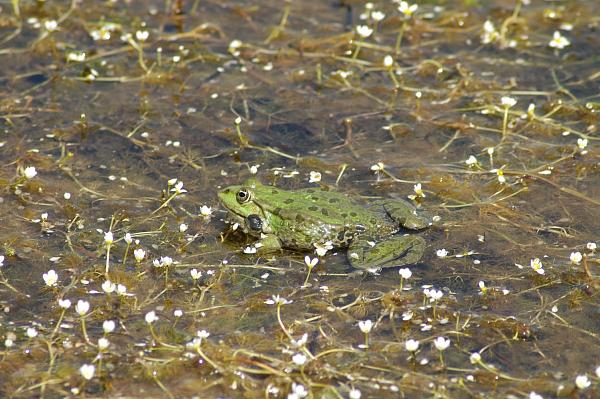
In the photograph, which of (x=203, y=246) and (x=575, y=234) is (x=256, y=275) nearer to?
(x=203, y=246)

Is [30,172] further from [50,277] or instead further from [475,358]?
[475,358]

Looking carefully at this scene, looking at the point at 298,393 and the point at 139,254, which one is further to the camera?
the point at 139,254

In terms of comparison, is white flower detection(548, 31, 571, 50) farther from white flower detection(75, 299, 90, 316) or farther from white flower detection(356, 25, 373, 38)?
white flower detection(75, 299, 90, 316)

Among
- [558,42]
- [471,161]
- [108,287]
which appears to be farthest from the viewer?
[558,42]

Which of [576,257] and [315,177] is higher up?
[576,257]

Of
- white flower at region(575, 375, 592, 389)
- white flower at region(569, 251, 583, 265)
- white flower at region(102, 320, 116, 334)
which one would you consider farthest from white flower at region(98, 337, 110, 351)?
white flower at region(569, 251, 583, 265)

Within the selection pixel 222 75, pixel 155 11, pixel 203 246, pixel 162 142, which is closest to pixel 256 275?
Result: pixel 203 246

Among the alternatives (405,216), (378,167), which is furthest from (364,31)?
(405,216)
